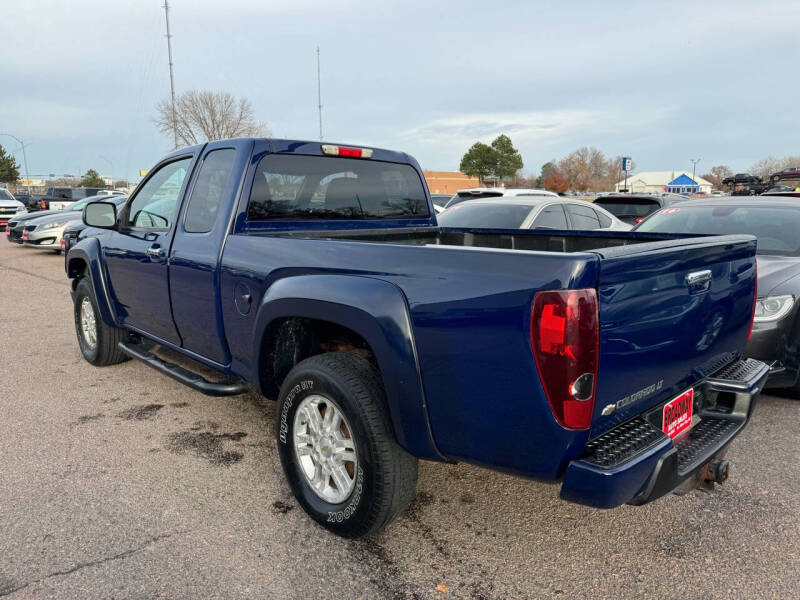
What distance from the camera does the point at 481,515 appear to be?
300cm

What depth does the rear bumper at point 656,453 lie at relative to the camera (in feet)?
6.59

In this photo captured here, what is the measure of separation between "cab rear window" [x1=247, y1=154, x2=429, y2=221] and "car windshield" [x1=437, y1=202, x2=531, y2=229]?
381 cm

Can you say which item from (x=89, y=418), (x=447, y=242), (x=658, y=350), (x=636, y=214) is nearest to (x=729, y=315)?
(x=658, y=350)

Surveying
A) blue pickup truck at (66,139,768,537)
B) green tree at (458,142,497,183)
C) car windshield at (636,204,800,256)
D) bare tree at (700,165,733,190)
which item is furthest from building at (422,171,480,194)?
blue pickup truck at (66,139,768,537)

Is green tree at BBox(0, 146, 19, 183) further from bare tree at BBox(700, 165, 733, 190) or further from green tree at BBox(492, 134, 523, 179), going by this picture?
bare tree at BBox(700, 165, 733, 190)

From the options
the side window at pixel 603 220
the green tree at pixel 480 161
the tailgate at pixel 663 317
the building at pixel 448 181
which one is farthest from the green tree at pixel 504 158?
the tailgate at pixel 663 317

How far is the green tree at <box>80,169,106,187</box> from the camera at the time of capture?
85.7 metres

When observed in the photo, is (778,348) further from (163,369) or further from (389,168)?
(163,369)

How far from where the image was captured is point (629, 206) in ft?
40.8

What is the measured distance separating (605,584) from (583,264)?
1431 mm

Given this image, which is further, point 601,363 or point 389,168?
point 389,168

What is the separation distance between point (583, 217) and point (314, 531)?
7266mm

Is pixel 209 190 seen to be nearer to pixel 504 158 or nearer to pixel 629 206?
pixel 629 206

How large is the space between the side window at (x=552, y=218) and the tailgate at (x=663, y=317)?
5.28m
